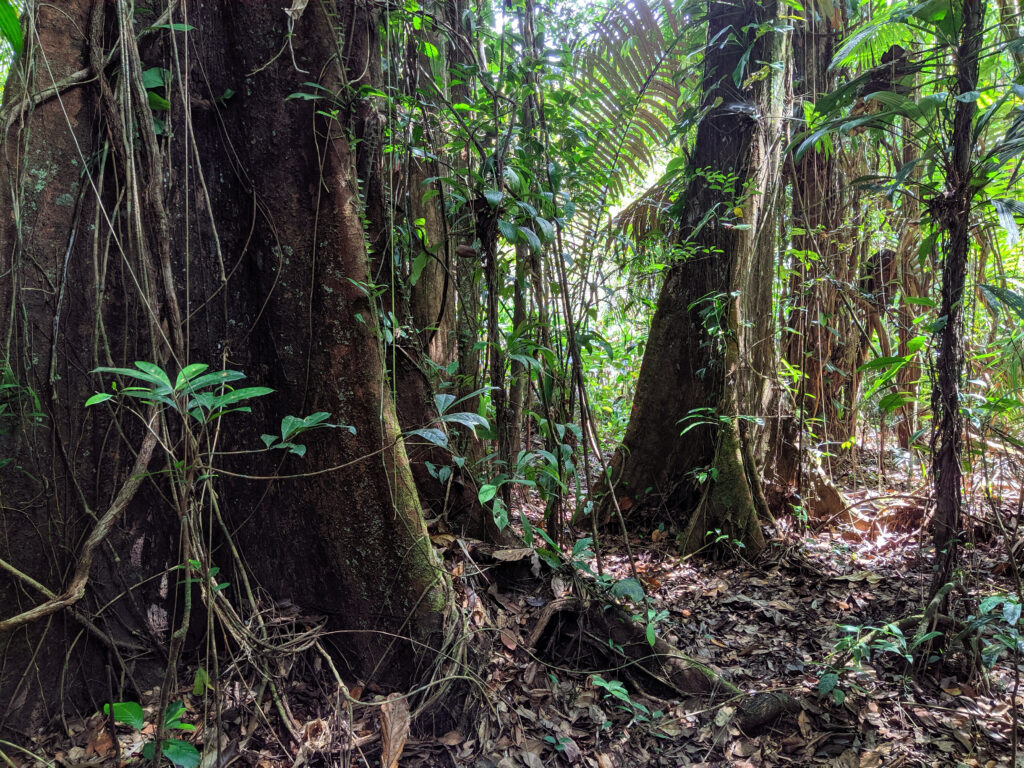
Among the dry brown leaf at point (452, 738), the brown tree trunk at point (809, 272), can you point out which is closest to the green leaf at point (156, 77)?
the dry brown leaf at point (452, 738)

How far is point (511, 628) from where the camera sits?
1977 mm

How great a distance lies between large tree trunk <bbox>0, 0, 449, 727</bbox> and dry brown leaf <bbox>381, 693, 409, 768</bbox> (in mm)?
104

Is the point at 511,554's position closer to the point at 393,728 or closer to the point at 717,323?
the point at 393,728

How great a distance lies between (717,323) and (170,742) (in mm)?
2884

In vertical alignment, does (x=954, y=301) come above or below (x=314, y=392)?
above

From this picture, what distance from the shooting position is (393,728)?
1559 millimetres

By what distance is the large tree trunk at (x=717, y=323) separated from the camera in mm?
3154

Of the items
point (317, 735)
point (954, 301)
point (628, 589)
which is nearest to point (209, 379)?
point (317, 735)

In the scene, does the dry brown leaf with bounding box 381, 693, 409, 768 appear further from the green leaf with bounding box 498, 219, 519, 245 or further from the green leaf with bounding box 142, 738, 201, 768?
the green leaf with bounding box 498, 219, 519, 245

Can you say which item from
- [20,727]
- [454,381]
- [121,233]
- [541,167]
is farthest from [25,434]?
[541,167]

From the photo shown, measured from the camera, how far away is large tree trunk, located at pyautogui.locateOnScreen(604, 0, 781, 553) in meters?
3.15

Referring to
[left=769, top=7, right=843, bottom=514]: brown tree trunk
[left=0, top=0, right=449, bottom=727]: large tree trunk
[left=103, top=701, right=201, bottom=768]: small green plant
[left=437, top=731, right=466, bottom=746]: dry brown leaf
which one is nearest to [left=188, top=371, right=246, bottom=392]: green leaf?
[left=0, top=0, right=449, bottom=727]: large tree trunk

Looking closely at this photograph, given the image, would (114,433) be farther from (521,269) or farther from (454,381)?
(521,269)

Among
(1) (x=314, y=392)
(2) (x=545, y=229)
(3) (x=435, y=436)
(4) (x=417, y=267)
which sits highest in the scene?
(2) (x=545, y=229)
